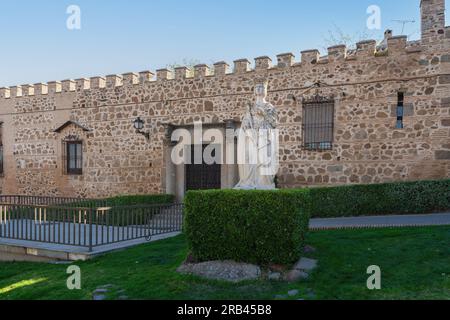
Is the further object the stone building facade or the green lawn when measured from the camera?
the stone building facade

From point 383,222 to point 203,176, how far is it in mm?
8138

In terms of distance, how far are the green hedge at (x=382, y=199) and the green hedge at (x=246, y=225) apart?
5712mm

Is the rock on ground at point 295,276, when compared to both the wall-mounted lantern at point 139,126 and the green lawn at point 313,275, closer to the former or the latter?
the green lawn at point 313,275

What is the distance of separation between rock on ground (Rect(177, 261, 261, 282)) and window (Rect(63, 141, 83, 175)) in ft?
45.3

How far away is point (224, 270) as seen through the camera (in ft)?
18.9

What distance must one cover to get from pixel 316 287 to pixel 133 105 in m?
13.8

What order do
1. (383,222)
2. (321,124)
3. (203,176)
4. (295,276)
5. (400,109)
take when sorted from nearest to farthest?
(295,276)
(383,222)
(400,109)
(321,124)
(203,176)

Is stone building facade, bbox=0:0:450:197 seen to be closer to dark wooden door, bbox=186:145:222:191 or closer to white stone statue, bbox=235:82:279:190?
dark wooden door, bbox=186:145:222:191

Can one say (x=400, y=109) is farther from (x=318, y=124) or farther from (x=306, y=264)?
(x=306, y=264)

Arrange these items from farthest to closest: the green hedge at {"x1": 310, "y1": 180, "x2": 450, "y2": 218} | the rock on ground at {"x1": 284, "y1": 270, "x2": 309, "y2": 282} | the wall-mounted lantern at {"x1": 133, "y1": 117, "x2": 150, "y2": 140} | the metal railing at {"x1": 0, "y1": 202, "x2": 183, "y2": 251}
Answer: the wall-mounted lantern at {"x1": 133, "y1": 117, "x2": 150, "y2": 140}
the green hedge at {"x1": 310, "y1": 180, "x2": 450, "y2": 218}
the metal railing at {"x1": 0, "y1": 202, "x2": 183, "y2": 251}
the rock on ground at {"x1": 284, "y1": 270, "x2": 309, "y2": 282}

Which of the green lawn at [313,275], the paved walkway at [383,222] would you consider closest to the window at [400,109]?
the paved walkway at [383,222]

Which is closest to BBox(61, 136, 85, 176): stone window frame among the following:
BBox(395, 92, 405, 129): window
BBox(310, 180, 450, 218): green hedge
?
BBox(310, 180, 450, 218): green hedge

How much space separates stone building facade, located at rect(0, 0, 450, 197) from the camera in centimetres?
1215

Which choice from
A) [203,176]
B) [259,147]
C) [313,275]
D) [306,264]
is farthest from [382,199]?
[203,176]
